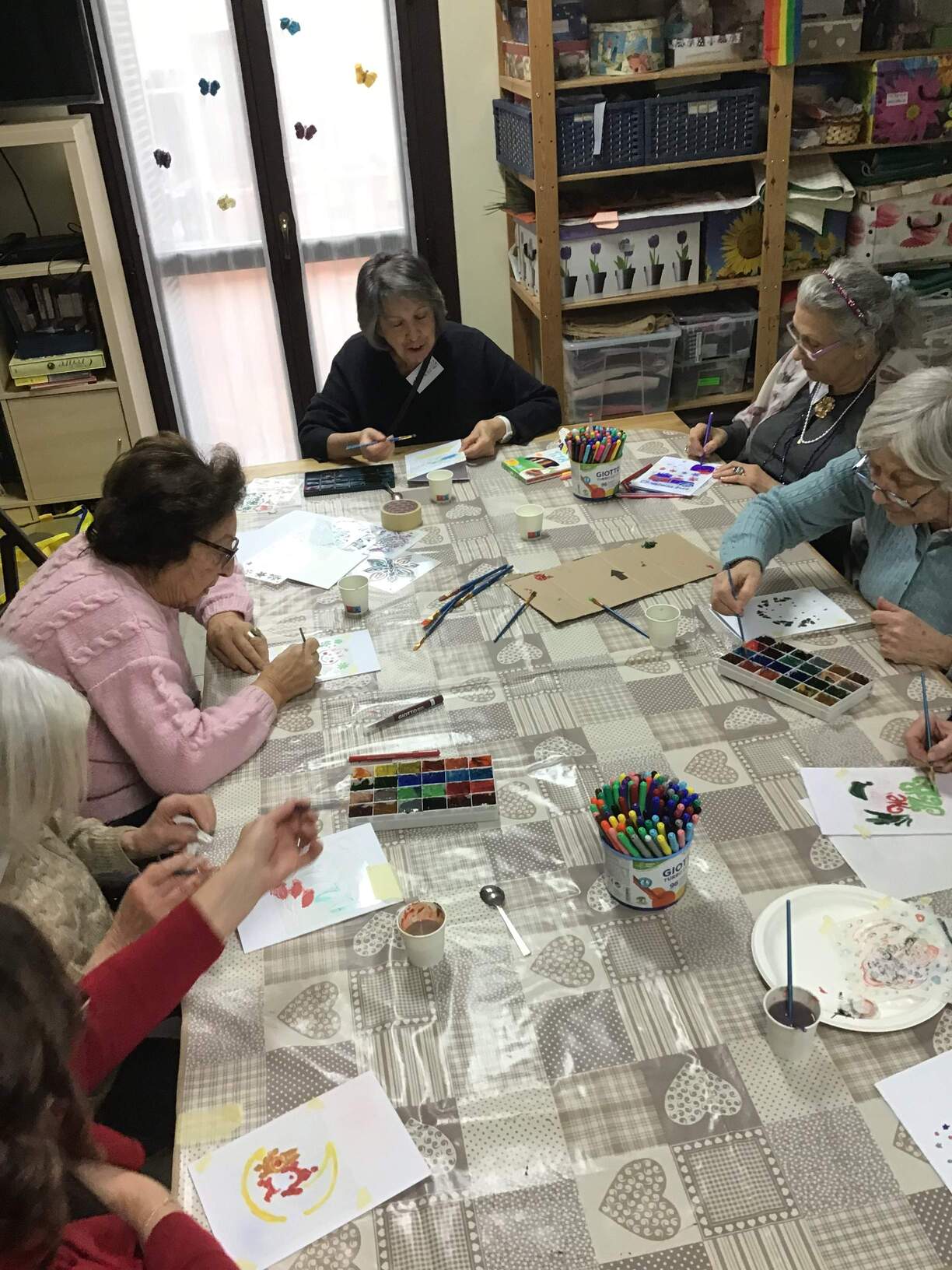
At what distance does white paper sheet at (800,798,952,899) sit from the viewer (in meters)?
1.20

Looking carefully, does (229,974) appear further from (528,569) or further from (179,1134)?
(528,569)

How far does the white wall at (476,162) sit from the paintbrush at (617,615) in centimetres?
232

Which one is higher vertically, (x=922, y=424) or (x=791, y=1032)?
(x=922, y=424)

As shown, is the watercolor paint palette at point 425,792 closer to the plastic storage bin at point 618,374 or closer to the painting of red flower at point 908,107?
the plastic storage bin at point 618,374

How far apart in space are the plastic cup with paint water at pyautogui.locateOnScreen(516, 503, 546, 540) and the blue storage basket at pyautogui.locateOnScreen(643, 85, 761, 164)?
68.7 inches

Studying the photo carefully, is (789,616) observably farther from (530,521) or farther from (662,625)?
(530,521)

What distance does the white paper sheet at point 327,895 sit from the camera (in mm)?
1210

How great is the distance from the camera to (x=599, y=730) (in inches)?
59.8

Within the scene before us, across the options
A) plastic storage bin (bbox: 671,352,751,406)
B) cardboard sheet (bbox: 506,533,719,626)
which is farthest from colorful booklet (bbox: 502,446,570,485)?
plastic storage bin (bbox: 671,352,751,406)

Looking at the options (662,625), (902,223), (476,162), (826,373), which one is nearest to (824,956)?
(662,625)

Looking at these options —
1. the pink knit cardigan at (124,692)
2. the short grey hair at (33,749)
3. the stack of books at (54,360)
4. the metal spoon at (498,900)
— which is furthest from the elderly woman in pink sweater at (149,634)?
the stack of books at (54,360)

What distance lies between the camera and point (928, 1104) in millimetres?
959

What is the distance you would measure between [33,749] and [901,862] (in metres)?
1.07

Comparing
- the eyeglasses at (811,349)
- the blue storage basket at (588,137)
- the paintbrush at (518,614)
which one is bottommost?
the paintbrush at (518,614)
